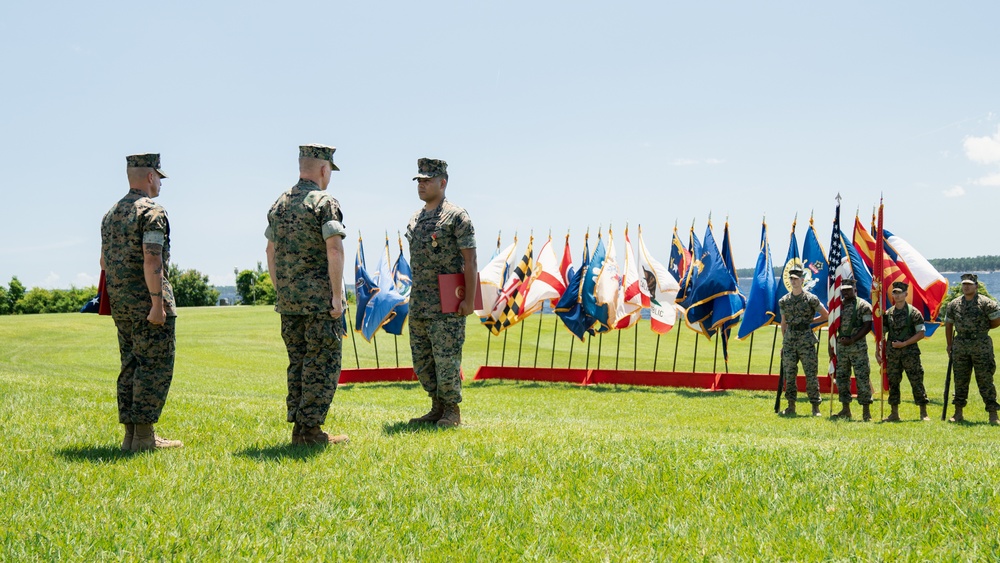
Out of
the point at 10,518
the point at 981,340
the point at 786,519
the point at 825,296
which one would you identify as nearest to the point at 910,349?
the point at 981,340

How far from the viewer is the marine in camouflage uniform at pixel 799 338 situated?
1202 cm

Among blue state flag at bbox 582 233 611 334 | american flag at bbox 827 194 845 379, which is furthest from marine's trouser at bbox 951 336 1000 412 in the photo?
blue state flag at bbox 582 233 611 334

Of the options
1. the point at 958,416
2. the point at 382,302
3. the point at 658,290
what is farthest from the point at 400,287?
the point at 958,416

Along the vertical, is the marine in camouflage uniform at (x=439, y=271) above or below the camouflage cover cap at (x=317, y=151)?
below

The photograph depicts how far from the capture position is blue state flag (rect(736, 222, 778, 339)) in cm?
1543

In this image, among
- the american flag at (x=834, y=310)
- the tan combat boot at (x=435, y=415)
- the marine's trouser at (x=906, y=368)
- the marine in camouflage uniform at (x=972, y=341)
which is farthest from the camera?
the marine's trouser at (x=906, y=368)

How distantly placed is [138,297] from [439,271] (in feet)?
7.73

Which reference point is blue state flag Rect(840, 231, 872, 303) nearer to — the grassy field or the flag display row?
the flag display row

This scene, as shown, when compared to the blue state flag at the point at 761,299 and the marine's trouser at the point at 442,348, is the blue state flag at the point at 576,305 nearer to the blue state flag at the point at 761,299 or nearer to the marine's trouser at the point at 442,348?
the blue state flag at the point at 761,299

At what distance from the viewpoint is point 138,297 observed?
5582 millimetres

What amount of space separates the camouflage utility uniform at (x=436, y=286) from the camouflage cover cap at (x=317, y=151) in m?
1.25

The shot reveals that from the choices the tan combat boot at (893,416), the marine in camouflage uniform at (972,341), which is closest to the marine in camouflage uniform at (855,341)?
the tan combat boot at (893,416)

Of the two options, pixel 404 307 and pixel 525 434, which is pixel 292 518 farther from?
pixel 404 307

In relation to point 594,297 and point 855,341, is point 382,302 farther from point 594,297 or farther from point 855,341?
point 855,341
